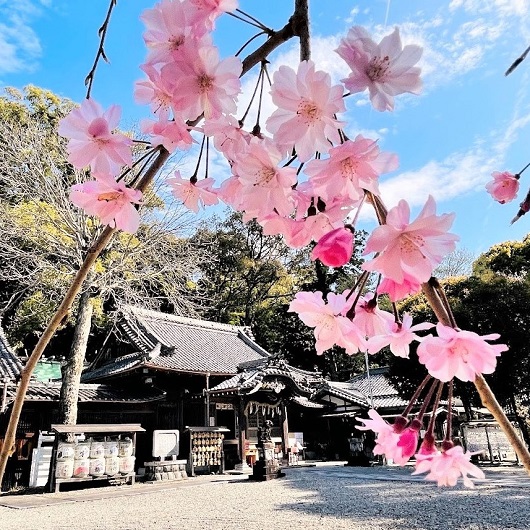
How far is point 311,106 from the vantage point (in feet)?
2.26

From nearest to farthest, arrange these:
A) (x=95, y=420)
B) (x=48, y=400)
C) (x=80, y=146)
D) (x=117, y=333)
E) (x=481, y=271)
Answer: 1. (x=80, y=146)
2. (x=48, y=400)
3. (x=95, y=420)
4. (x=481, y=271)
5. (x=117, y=333)

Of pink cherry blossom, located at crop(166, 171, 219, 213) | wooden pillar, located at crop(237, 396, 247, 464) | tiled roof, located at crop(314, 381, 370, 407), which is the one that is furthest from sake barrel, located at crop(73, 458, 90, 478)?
pink cherry blossom, located at crop(166, 171, 219, 213)

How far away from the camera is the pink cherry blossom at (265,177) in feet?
2.42

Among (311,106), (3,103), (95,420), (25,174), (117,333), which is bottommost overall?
(311,106)

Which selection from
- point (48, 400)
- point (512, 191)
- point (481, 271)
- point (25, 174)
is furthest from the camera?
point (481, 271)

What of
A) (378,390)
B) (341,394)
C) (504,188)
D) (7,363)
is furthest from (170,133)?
(378,390)

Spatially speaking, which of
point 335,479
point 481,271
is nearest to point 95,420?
point 335,479

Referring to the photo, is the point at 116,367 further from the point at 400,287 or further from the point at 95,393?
the point at 400,287

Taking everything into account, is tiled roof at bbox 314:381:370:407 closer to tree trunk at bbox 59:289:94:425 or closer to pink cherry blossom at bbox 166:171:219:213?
tree trunk at bbox 59:289:94:425

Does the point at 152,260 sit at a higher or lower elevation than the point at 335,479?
higher

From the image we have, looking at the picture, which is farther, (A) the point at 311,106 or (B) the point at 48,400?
(B) the point at 48,400

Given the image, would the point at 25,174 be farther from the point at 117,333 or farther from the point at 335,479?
the point at 335,479

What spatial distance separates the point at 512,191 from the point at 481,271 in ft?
45.8

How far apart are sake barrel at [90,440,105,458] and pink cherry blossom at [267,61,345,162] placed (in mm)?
11133
